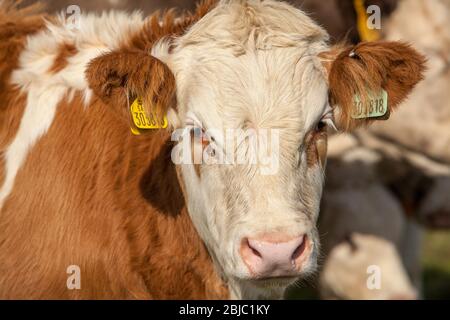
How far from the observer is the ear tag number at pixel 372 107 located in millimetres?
5062

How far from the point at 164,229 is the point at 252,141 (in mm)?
795

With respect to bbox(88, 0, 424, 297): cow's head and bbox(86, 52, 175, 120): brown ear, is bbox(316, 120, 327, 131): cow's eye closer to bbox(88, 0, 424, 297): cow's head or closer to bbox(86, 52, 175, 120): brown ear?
bbox(88, 0, 424, 297): cow's head

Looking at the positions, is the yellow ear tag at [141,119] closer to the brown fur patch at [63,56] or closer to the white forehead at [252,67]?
the white forehead at [252,67]

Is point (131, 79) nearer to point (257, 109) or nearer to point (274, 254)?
point (257, 109)

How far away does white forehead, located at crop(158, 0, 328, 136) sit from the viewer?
15.6 feet

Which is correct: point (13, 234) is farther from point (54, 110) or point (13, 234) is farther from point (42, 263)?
point (54, 110)

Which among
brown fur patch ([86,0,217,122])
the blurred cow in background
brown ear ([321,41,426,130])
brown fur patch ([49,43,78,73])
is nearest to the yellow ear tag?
brown fur patch ([86,0,217,122])

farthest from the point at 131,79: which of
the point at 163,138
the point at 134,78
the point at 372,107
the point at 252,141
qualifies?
the point at 372,107

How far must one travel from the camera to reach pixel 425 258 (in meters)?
11.3

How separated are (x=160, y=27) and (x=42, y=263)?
1262mm

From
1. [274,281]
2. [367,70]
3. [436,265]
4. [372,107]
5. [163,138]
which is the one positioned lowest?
[436,265]

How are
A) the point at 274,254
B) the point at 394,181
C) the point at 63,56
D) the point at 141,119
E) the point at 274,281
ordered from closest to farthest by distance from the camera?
the point at 274,254 → the point at 274,281 → the point at 141,119 → the point at 63,56 → the point at 394,181

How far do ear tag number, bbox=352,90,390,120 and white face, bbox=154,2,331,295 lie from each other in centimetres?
16

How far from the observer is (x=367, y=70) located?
4992 mm
